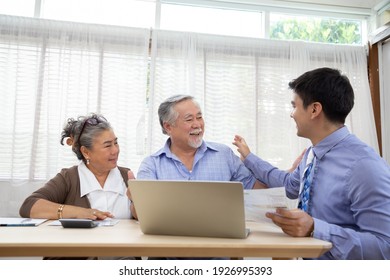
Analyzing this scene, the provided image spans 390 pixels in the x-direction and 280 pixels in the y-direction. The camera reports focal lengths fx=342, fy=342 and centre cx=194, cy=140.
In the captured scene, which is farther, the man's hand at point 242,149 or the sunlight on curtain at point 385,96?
the sunlight on curtain at point 385,96

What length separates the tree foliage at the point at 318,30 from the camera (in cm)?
352

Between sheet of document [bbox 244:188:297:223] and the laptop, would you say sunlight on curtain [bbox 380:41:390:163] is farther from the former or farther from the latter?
the laptop

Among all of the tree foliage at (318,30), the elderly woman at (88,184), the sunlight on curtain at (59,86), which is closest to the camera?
the elderly woman at (88,184)

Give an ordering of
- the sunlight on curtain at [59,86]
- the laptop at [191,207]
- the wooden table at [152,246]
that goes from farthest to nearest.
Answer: the sunlight on curtain at [59,86] < the laptop at [191,207] < the wooden table at [152,246]

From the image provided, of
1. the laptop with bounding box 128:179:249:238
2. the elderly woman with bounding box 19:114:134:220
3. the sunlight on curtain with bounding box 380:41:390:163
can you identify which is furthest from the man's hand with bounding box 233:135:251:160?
the sunlight on curtain with bounding box 380:41:390:163

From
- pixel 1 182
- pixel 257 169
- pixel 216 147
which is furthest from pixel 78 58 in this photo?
pixel 257 169

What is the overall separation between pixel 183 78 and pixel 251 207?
2.08m

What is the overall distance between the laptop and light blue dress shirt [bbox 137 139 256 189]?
0.73m

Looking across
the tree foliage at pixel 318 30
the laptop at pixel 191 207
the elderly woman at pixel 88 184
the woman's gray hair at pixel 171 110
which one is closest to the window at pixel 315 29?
the tree foliage at pixel 318 30

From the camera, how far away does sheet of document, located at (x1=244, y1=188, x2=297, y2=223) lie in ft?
3.51

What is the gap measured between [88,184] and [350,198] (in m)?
1.27

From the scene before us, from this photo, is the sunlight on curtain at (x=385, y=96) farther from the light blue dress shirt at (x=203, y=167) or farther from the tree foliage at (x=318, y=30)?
the light blue dress shirt at (x=203, y=167)

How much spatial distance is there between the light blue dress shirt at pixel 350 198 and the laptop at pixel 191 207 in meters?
0.32

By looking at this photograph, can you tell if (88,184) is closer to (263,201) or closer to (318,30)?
(263,201)
